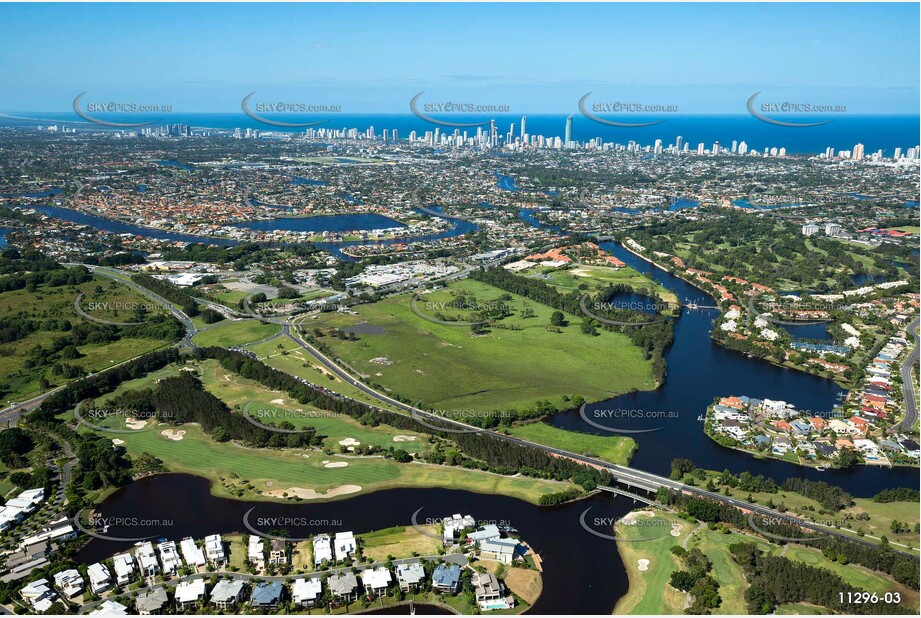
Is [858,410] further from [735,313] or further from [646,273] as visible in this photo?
[646,273]

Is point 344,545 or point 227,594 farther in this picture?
point 344,545

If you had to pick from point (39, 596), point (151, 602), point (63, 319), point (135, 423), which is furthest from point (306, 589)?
point (63, 319)

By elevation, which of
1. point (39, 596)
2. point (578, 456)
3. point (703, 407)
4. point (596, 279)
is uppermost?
point (596, 279)

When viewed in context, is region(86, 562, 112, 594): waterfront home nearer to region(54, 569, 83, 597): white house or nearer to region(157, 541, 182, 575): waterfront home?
region(54, 569, 83, 597): white house

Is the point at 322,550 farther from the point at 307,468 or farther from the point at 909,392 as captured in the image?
the point at 909,392

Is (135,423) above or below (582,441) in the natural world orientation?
below

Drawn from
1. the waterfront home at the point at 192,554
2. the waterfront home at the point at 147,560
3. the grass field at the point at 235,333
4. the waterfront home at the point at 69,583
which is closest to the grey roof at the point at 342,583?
the waterfront home at the point at 192,554

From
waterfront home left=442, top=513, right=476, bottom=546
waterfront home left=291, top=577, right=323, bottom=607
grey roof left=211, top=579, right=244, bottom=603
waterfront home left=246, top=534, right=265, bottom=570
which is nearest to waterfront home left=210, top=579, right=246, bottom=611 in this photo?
grey roof left=211, top=579, right=244, bottom=603

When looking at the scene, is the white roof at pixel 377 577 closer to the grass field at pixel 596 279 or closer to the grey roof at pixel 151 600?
the grey roof at pixel 151 600
